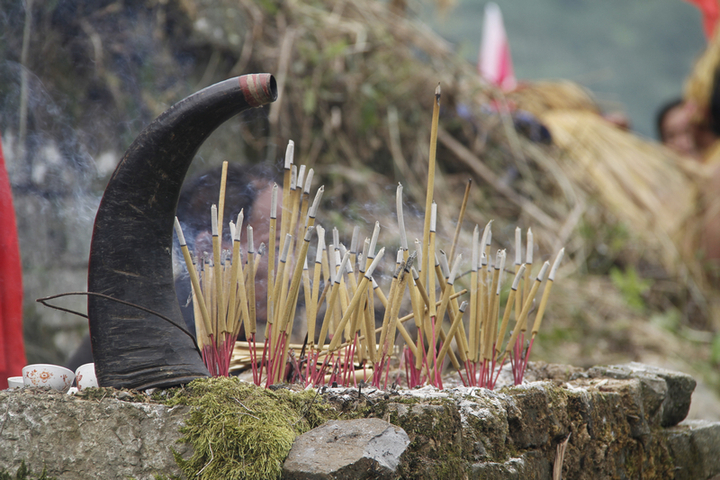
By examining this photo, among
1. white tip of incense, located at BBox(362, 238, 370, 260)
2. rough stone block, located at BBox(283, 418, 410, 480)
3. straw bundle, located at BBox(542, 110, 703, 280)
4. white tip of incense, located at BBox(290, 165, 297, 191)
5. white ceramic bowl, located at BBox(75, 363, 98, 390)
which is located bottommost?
rough stone block, located at BBox(283, 418, 410, 480)

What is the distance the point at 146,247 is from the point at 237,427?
43cm

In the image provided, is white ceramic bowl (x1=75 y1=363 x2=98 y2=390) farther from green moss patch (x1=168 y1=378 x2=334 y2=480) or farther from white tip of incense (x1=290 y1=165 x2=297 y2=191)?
white tip of incense (x1=290 y1=165 x2=297 y2=191)

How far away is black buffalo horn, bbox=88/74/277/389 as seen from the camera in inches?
44.9

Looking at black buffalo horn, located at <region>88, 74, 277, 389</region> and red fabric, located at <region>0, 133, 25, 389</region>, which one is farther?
red fabric, located at <region>0, 133, 25, 389</region>

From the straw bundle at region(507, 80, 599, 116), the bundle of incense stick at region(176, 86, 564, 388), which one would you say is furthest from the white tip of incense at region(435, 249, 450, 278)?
the straw bundle at region(507, 80, 599, 116)

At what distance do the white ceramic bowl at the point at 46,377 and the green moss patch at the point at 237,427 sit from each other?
335 millimetres

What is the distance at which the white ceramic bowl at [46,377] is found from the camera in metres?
1.19

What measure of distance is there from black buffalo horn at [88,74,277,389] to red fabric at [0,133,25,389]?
2.57 ft

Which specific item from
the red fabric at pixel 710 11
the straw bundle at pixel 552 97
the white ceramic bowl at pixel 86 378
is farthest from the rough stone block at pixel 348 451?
the red fabric at pixel 710 11

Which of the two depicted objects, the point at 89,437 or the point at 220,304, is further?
the point at 220,304

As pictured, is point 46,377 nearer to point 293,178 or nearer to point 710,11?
point 293,178

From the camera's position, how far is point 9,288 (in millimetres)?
1748

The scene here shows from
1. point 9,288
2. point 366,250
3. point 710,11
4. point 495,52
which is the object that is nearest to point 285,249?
point 366,250

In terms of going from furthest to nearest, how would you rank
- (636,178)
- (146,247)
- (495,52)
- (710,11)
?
(495,52) → (710,11) → (636,178) → (146,247)
